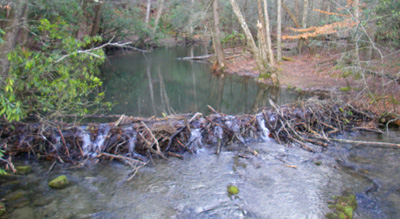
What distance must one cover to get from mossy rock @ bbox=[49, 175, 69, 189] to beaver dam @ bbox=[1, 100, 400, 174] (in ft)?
3.50

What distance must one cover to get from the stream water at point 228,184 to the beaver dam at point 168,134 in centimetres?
30

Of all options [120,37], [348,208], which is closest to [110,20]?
[120,37]

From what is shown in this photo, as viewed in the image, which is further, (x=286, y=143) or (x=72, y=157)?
(x=286, y=143)

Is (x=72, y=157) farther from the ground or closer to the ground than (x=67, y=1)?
closer to the ground

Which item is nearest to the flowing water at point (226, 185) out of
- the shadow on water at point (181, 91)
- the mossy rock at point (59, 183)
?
the mossy rock at point (59, 183)

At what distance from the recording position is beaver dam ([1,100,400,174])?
26.0 ft

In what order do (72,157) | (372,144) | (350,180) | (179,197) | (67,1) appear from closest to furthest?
(179,197)
(350,180)
(72,157)
(372,144)
(67,1)

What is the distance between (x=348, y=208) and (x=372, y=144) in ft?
12.9

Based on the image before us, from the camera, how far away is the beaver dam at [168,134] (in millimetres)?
7914

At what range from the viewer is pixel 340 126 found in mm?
9992

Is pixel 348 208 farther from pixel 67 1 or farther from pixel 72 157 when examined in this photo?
pixel 67 1

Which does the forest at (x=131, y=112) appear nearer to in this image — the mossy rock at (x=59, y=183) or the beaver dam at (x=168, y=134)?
the beaver dam at (x=168, y=134)

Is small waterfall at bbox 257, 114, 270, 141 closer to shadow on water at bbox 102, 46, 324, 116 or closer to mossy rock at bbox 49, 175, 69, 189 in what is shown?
shadow on water at bbox 102, 46, 324, 116

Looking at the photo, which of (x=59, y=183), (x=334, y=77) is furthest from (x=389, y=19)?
(x=59, y=183)
